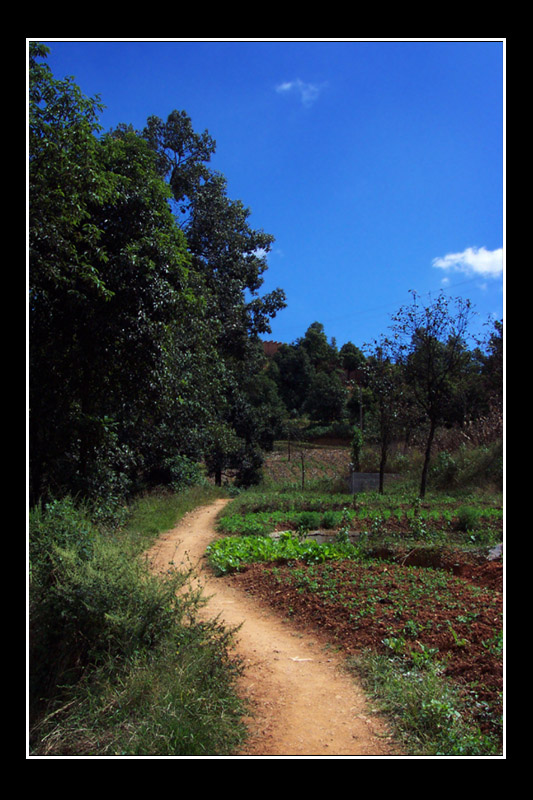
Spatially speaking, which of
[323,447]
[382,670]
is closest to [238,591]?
[382,670]

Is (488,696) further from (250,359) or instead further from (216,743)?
(250,359)

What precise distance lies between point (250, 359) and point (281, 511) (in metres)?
11.4

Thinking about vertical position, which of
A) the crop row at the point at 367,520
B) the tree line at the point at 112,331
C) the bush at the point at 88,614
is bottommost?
the crop row at the point at 367,520

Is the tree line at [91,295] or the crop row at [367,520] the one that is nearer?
the tree line at [91,295]

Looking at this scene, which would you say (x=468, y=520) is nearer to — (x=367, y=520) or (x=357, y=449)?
(x=367, y=520)

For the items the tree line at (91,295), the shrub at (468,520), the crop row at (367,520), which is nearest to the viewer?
the tree line at (91,295)

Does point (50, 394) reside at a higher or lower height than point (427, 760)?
higher

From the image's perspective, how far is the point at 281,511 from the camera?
43.3 feet

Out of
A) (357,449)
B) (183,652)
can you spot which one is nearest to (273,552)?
(183,652)

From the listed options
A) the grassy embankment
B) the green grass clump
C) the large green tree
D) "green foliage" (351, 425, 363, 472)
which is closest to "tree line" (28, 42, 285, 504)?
the large green tree

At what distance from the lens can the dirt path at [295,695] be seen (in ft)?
10.8

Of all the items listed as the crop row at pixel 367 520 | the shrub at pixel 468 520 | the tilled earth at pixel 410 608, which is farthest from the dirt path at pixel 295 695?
the shrub at pixel 468 520

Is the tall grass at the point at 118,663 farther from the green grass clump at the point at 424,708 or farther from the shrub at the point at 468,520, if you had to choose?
the shrub at the point at 468,520
